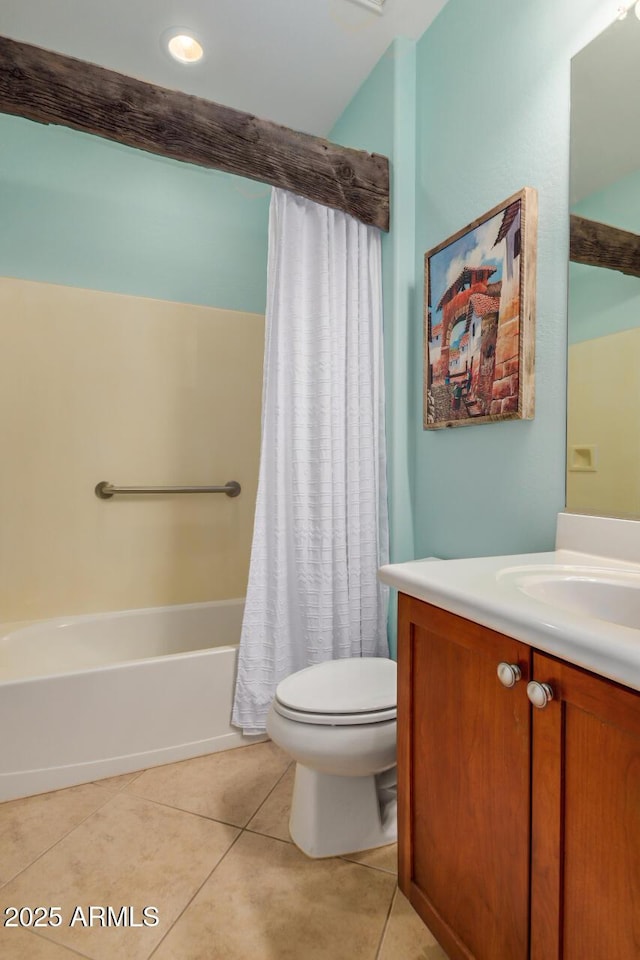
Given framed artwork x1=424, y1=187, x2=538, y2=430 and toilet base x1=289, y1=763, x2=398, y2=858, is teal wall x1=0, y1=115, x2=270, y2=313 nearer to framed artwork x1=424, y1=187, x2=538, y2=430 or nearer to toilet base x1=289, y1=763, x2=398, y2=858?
framed artwork x1=424, y1=187, x2=538, y2=430

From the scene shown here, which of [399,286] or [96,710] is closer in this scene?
[96,710]

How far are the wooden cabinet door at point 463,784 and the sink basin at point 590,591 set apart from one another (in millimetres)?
188

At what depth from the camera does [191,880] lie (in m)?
1.25

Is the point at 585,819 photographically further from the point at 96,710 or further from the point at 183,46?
the point at 183,46

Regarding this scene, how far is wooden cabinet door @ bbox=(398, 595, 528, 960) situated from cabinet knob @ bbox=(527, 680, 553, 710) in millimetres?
36

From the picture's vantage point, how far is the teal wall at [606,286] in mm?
1167

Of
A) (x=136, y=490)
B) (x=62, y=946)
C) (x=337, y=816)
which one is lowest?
(x=62, y=946)

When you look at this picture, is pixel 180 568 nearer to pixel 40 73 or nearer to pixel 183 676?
pixel 183 676

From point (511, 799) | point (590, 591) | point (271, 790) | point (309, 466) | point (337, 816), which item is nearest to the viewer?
point (511, 799)

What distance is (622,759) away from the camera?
0.61m

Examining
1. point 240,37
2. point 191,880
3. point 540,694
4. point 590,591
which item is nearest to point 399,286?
point 240,37

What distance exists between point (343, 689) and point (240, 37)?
2.36 meters

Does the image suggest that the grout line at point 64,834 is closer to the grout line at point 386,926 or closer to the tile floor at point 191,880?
the tile floor at point 191,880

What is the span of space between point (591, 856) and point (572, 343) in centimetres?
110
